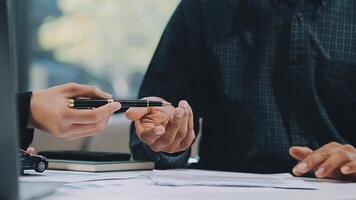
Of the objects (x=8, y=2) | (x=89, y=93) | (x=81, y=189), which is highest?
(x=8, y=2)

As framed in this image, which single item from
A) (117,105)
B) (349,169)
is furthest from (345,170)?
(117,105)

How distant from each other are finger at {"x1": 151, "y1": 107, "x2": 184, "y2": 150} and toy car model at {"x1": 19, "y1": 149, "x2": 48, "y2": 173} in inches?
Result: 10.2

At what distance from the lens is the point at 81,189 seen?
2.72 feet

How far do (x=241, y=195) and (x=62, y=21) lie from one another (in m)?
3.01

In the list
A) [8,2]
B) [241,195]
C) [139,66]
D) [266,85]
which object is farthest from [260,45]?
[139,66]

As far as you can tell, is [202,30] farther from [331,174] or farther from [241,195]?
[241,195]

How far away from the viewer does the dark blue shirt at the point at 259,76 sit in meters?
1.48

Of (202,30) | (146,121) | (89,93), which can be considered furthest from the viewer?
(202,30)

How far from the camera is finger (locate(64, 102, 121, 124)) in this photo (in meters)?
0.92

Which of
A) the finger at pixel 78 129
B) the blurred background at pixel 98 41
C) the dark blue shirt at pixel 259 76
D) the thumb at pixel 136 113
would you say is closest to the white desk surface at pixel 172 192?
the finger at pixel 78 129

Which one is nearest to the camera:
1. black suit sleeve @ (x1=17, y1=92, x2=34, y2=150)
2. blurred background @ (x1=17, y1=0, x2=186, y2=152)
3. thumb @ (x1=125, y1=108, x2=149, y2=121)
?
black suit sleeve @ (x1=17, y1=92, x2=34, y2=150)

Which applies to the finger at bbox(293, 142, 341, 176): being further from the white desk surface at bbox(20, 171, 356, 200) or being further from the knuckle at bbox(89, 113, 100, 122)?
the knuckle at bbox(89, 113, 100, 122)

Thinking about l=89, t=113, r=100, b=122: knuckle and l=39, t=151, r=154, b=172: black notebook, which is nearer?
l=89, t=113, r=100, b=122: knuckle

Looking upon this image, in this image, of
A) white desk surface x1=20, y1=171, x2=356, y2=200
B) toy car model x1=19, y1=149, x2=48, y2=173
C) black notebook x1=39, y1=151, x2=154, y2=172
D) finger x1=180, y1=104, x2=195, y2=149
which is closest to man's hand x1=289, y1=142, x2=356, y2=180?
white desk surface x1=20, y1=171, x2=356, y2=200
